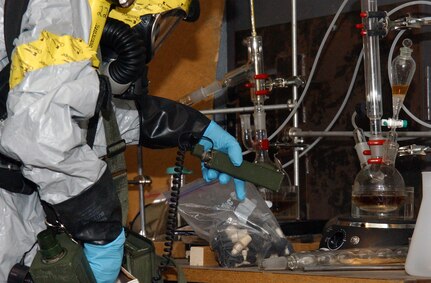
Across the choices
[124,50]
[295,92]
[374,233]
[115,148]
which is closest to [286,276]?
[374,233]

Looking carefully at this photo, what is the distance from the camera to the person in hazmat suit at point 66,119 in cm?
178

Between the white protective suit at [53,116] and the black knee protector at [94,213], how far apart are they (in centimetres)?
2

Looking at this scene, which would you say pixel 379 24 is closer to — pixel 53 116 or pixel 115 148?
pixel 115 148

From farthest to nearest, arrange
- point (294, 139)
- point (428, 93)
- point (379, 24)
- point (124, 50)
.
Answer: point (294, 139) → point (428, 93) → point (379, 24) → point (124, 50)

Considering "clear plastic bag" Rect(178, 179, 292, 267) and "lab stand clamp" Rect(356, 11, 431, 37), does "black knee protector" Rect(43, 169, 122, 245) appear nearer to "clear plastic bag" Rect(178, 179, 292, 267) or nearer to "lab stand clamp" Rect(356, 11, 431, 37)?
"clear plastic bag" Rect(178, 179, 292, 267)

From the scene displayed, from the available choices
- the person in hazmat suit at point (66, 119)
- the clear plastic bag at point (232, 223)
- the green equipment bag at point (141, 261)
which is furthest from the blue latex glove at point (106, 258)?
the clear plastic bag at point (232, 223)

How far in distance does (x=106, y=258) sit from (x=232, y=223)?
451 millimetres

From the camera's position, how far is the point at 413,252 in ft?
6.11

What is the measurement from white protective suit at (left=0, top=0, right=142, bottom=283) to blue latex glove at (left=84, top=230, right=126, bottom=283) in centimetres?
16

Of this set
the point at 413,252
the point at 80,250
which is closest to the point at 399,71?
the point at 413,252

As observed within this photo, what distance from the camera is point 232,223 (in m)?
2.28

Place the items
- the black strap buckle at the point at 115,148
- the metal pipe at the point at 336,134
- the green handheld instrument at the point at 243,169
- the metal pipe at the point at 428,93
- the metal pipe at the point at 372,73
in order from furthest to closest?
the metal pipe at the point at 428,93 < the metal pipe at the point at 336,134 < the metal pipe at the point at 372,73 < the green handheld instrument at the point at 243,169 < the black strap buckle at the point at 115,148

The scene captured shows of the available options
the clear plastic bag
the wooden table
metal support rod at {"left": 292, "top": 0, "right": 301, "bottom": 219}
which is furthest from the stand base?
metal support rod at {"left": 292, "top": 0, "right": 301, "bottom": 219}

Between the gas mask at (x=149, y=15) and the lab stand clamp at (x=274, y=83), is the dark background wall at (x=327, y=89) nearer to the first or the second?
the lab stand clamp at (x=274, y=83)
